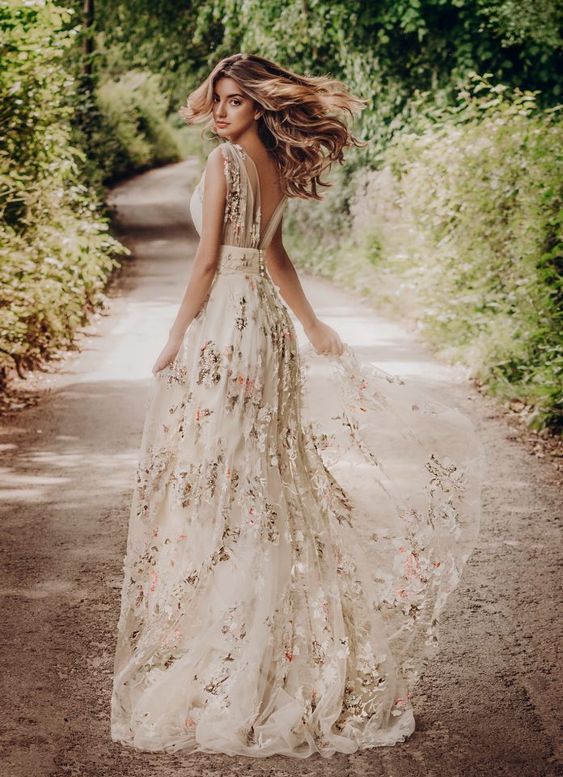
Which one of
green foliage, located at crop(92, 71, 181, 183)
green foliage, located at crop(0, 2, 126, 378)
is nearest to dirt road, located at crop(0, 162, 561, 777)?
green foliage, located at crop(0, 2, 126, 378)

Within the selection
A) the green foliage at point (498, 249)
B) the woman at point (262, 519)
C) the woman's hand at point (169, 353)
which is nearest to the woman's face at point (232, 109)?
the woman at point (262, 519)

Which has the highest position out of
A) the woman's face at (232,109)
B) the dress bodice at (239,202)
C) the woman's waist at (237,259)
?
the woman's face at (232,109)

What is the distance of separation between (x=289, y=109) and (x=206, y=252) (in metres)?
0.57

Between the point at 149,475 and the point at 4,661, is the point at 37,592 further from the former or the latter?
the point at 149,475

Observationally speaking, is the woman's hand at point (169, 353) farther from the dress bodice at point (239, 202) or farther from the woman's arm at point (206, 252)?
the dress bodice at point (239, 202)

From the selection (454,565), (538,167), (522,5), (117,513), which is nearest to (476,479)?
(454,565)

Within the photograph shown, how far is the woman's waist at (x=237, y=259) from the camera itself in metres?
3.64

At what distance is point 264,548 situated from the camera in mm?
3570

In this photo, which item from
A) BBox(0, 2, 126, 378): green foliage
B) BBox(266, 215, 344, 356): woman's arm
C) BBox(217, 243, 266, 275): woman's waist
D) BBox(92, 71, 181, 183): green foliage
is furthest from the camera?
BBox(92, 71, 181, 183): green foliage

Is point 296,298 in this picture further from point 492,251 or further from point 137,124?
point 137,124

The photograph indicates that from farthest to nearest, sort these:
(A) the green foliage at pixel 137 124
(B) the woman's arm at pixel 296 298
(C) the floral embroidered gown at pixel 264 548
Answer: (A) the green foliage at pixel 137 124
(B) the woman's arm at pixel 296 298
(C) the floral embroidered gown at pixel 264 548

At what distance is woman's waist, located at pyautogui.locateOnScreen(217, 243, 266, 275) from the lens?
364 cm

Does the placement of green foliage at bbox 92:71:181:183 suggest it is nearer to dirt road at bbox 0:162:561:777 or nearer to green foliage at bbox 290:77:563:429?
green foliage at bbox 290:77:563:429

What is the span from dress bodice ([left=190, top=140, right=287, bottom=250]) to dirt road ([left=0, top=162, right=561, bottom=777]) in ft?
5.86
